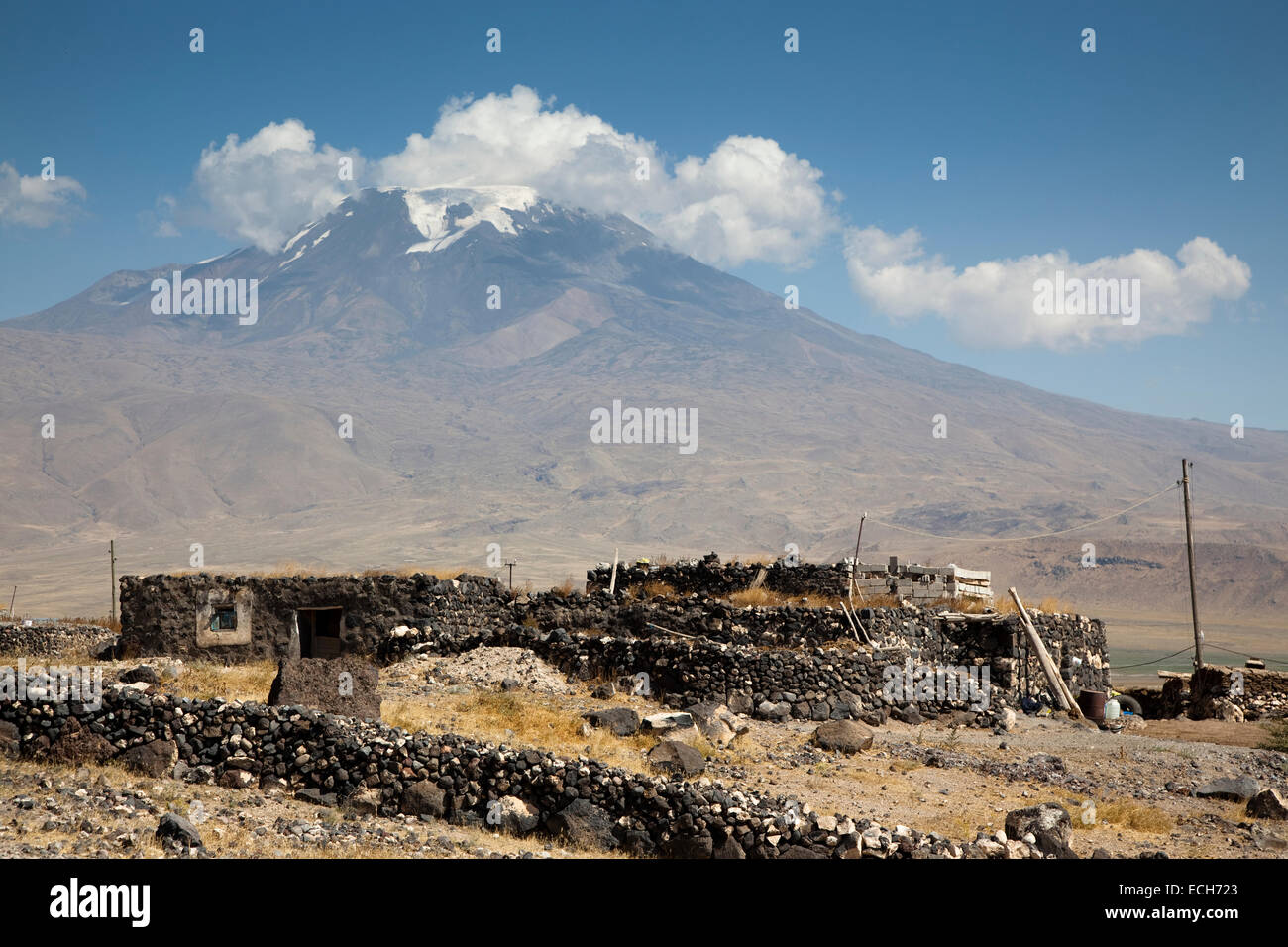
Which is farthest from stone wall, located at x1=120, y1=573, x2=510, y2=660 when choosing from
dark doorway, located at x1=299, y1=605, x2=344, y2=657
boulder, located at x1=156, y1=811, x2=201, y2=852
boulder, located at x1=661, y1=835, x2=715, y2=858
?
boulder, located at x1=661, y1=835, x2=715, y2=858

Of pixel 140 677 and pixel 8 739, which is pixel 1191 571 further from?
pixel 8 739

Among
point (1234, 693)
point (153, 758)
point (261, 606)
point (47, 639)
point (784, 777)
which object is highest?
point (261, 606)

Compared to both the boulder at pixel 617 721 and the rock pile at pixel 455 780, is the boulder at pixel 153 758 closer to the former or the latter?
the rock pile at pixel 455 780

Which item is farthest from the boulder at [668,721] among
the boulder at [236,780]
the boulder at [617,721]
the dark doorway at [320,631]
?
the dark doorway at [320,631]

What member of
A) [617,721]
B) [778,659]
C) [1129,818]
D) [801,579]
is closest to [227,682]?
[617,721]
